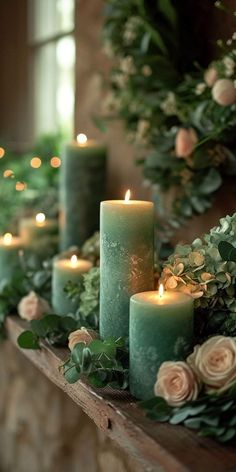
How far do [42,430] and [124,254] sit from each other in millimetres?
884

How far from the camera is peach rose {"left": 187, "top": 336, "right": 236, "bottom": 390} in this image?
0.69m

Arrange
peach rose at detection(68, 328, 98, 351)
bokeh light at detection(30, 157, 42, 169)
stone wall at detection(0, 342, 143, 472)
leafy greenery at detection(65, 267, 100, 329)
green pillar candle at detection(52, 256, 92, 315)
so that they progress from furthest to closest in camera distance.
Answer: bokeh light at detection(30, 157, 42, 169) → stone wall at detection(0, 342, 143, 472) → green pillar candle at detection(52, 256, 92, 315) → leafy greenery at detection(65, 267, 100, 329) → peach rose at detection(68, 328, 98, 351)

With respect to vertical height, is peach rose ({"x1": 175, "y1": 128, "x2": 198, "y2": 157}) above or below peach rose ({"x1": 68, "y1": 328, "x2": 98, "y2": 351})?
above

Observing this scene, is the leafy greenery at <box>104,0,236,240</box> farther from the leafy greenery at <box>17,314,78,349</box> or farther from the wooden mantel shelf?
the wooden mantel shelf

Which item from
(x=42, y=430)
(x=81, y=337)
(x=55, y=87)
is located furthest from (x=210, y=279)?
(x=55, y=87)

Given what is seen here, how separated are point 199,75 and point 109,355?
57cm

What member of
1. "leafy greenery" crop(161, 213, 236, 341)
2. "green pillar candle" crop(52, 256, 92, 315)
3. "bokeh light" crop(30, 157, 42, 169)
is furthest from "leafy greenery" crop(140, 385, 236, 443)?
"bokeh light" crop(30, 157, 42, 169)

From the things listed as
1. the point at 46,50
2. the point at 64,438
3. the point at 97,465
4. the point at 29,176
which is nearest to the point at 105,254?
the point at 97,465

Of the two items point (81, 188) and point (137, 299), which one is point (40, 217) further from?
point (137, 299)

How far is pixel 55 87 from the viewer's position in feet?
7.35

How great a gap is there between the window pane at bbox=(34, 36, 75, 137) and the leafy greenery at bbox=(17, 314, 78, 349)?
3.60 feet

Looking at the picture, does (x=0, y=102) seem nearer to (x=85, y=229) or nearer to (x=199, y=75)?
(x=85, y=229)

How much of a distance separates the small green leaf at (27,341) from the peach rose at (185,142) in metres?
0.38

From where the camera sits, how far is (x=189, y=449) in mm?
648
